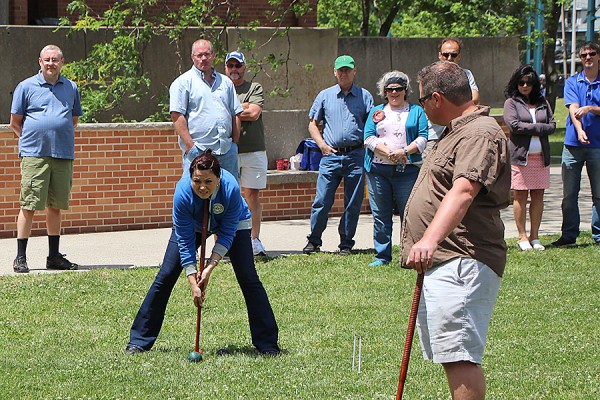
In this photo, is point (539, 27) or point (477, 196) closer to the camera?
point (477, 196)

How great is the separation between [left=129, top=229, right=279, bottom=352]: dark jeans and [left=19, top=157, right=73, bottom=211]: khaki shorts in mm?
3477

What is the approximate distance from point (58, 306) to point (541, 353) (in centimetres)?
389

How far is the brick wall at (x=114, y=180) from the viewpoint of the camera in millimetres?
12227

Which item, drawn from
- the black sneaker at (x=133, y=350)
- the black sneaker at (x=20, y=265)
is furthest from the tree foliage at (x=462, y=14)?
the black sneaker at (x=133, y=350)

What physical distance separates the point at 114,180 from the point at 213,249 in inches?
234

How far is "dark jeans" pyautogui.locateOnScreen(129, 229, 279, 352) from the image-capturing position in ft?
23.5

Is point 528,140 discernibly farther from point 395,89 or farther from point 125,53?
point 125,53

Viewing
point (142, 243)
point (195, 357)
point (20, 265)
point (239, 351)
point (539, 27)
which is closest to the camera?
point (195, 357)

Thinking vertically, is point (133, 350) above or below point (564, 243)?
below

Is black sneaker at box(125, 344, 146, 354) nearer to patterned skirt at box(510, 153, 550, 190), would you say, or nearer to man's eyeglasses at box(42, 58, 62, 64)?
man's eyeglasses at box(42, 58, 62, 64)

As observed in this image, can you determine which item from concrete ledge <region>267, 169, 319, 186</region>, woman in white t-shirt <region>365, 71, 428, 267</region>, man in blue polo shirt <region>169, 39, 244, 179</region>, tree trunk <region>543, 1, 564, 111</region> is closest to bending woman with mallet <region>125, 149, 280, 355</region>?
man in blue polo shirt <region>169, 39, 244, 179</region>

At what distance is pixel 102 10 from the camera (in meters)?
17.0

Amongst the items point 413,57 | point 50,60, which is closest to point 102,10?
point 413,57

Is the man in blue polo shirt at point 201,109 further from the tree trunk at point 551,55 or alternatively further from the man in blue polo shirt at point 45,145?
the tree trunk at point 551,55
